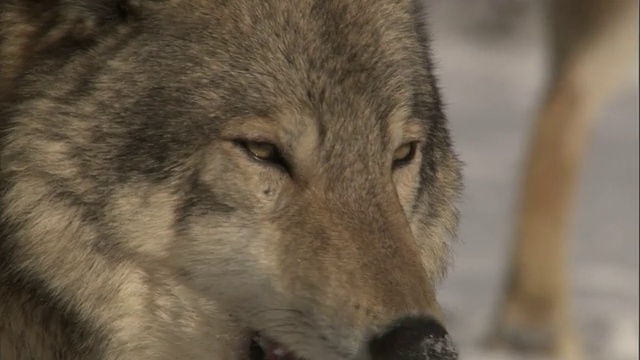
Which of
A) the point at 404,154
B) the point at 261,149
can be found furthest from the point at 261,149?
the point at 404,154

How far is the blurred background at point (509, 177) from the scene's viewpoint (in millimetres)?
5309

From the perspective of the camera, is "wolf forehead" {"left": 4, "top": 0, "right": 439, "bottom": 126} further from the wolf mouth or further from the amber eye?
the wolf mouth

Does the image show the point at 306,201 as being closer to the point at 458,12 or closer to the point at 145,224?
the point at 145,224

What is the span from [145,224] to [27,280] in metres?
0.25

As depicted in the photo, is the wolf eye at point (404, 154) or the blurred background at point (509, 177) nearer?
the wolf eye at point (404, 154)

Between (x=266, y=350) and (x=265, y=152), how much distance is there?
363mm

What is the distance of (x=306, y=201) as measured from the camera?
2.53 metres

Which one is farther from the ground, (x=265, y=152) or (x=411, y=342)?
(x=265, y=152)

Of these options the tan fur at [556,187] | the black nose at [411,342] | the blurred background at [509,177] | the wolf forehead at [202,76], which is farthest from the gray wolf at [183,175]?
the tan fur at [556,187]

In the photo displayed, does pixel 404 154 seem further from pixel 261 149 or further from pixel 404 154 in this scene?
pixel 261 149

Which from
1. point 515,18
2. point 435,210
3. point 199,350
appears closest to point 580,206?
point 515,18

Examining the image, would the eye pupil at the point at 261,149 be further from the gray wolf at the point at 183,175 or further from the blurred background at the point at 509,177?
the blurred background at the point at 509,177

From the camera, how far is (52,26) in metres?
2.66

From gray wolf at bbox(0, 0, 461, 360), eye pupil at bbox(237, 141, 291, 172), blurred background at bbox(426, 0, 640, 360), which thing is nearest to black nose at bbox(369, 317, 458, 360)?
gray wolf at bbox(0, 0, 461, 360)
